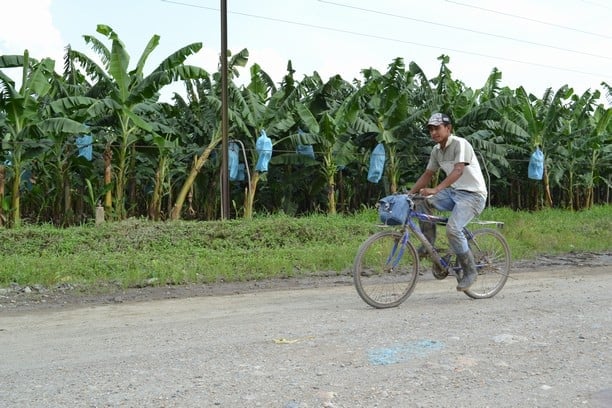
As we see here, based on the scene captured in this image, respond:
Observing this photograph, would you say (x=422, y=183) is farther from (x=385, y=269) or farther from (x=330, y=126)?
(x=330, y=126)

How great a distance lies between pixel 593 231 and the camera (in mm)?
14633

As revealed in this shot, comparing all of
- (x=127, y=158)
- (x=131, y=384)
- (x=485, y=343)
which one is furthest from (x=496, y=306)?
(x=127, y=158)

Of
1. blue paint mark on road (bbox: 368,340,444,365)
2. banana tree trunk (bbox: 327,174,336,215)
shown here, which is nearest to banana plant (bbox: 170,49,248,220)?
banana tree trunk (bbox: 327,174,336,215)

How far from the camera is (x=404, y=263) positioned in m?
6.38

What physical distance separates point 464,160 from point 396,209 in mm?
811

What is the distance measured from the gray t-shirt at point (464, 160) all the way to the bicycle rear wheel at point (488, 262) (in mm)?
631

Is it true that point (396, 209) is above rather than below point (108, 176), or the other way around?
below

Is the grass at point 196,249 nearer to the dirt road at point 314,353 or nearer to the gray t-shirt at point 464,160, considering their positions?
the dirt road at point 314,353

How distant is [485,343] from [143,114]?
11853mm

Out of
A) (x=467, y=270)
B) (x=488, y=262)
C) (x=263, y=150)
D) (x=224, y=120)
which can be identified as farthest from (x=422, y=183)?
(x=263, y=150)

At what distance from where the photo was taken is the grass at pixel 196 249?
8461 mm

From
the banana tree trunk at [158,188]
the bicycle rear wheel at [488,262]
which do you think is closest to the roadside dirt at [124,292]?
the bicycle rear wheel at [488,262]

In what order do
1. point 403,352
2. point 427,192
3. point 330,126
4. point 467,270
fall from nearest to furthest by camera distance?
point 403,352
point 427,192
point 467,270
point 330,126

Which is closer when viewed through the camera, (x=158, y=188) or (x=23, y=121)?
(x=23, y=121)
